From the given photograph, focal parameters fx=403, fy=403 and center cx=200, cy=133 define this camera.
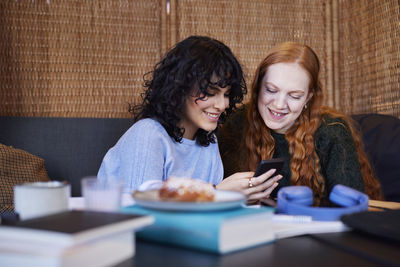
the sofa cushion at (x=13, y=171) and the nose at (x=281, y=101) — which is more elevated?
the nose at (x=281, y=101)

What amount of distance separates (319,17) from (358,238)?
1982 millimetres

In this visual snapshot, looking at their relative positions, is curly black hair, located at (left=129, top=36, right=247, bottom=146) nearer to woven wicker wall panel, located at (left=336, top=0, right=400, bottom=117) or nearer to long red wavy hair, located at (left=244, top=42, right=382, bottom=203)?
long red wavy hair, located at (left=244, top=42, right=382, bottom=203)

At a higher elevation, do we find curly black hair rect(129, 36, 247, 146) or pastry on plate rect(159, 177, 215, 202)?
curly black hair rect(129, 36, 247, 146)

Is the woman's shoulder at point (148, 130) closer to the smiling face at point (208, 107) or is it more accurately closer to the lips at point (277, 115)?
the smiling face at point (208, 107)

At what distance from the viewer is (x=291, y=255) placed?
1.84ft

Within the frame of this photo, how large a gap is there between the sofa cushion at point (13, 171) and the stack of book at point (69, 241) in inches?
46.0

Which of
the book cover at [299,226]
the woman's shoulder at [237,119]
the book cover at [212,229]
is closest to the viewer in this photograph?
the book cover at [212,229]

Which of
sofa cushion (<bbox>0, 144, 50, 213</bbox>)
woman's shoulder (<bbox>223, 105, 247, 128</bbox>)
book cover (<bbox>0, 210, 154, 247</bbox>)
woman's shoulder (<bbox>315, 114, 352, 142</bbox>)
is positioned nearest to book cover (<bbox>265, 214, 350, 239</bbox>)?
book cover (<bbox>0, 210, 154, 247</bbox>)

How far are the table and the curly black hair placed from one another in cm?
77

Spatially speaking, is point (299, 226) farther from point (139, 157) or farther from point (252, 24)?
point (252, 24)

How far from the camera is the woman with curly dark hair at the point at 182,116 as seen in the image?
1232mm

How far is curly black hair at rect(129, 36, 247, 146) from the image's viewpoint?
4.36 feet

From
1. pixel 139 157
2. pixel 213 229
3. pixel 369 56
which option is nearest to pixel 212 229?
pixel 213 229

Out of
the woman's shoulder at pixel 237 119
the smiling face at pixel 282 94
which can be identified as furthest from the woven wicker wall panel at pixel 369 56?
the woman's shoulder at pixel 237 119
